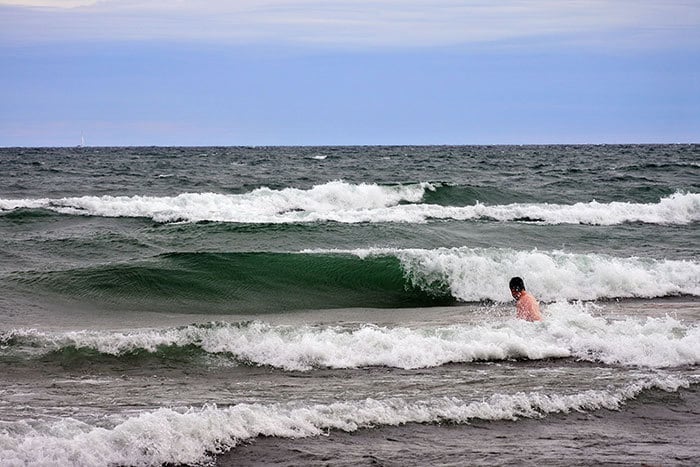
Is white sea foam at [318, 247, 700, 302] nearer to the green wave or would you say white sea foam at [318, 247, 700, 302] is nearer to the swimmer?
the green wave

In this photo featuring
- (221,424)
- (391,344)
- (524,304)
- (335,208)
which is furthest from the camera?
(335,208)

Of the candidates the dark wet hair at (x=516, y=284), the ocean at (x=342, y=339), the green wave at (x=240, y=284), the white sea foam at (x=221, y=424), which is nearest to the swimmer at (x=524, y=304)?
the dark wet hair at (x=516, y=284)

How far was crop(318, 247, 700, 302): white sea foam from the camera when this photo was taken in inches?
536

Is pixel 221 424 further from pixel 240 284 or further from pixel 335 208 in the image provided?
pixel 335 208

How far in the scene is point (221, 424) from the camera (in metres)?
5.92

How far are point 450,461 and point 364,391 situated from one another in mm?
1856

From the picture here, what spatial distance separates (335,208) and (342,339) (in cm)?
1728

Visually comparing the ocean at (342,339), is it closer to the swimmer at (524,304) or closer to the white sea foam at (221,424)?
the white sea foam at (221,424)

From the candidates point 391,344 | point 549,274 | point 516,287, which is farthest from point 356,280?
point 391,344

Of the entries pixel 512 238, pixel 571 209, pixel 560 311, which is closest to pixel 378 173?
pixel 571 209

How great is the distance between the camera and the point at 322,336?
9.04 metres

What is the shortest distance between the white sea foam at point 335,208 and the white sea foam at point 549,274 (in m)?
7.00

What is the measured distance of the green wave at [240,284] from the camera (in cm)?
1293

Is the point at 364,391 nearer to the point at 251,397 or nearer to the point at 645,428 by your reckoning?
the point at 251,397
